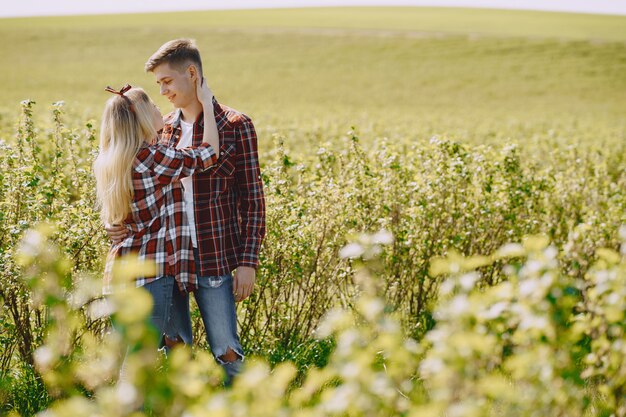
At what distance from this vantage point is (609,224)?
17.0ft

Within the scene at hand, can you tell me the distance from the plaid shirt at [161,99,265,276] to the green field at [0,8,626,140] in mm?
18760

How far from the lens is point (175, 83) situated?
10.3 ft

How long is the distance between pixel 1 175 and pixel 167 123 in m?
1.18

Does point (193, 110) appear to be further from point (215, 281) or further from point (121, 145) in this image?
point (215, 281)

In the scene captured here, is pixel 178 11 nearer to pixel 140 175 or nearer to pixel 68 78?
pixel 68 78

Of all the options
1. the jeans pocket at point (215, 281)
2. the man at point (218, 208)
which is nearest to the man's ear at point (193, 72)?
the man at point (218, 208)

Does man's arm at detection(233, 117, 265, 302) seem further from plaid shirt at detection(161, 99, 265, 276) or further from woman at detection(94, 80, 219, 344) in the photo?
woman at detection(94, 80, 219, 344)

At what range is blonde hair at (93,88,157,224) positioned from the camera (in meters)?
2.87

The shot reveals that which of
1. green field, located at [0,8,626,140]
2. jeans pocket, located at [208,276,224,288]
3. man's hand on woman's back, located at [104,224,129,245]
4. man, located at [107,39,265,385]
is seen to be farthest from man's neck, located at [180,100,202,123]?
green field, located at [0,8,626,140]

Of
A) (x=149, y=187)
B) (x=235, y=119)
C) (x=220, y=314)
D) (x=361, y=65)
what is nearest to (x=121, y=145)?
(x=149, y=187)

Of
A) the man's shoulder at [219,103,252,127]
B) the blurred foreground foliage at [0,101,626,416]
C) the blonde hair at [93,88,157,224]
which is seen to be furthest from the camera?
the man's shoulder at [219,103,252,127]

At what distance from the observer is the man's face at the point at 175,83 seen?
313cm

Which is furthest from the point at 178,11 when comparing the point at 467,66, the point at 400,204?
the point at 400,204

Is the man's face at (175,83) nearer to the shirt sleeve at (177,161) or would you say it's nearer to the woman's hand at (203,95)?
the woman's hand at (203,95)
